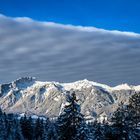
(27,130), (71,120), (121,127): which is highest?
(27,130)

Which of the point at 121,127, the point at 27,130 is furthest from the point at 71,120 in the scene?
the point at 27,130

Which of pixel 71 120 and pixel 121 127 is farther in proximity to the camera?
pixel 121 127

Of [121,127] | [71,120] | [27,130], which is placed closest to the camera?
[71,120]

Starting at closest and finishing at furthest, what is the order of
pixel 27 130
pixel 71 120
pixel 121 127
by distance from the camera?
pixel 71 120 → pixel 121 127 → pixel 27 130

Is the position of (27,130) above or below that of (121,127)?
above

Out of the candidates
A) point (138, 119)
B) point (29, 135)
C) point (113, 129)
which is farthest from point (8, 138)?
point (113, 129)

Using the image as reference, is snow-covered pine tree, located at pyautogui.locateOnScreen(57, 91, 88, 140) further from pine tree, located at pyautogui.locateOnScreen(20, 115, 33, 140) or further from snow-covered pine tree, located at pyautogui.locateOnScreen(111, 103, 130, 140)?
pine tree, located at pyautogui.locateOnScreen(20, 115, 33, 140)

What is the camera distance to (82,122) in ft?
190

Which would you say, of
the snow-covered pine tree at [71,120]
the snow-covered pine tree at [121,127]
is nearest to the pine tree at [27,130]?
the snow-covered pine tree at [121,127]

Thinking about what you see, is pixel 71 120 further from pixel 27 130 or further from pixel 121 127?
pixel 27 130

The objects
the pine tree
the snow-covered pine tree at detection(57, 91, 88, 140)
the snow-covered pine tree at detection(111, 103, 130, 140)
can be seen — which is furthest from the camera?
the pine tree

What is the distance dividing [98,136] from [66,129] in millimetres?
32387

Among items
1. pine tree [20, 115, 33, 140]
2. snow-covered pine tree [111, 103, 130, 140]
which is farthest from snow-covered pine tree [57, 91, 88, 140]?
pine tree [20, 115, 33, 140]

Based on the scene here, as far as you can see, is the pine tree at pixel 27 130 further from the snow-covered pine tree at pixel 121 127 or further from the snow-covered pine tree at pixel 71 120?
the snow-covered pine tree at pixel 71 120
